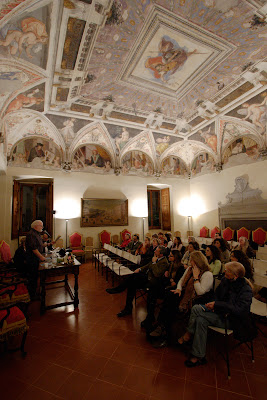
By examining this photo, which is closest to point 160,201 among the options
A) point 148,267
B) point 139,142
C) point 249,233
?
point 139,142

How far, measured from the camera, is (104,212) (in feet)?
38.5

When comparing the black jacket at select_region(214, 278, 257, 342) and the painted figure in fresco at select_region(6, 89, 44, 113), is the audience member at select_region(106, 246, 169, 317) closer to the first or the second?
the black jacket at select_region(214, 278, 257, 342)

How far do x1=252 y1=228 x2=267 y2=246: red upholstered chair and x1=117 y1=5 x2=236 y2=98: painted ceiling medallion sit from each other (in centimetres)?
751

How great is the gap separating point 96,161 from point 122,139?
82.9 inches

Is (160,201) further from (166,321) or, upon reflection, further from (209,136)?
(166,321)

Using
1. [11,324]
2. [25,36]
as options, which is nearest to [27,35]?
[25,36]

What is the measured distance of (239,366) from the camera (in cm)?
276

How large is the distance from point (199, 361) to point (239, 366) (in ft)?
1.88

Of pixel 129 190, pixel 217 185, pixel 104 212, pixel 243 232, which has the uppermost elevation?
pixel 217 185

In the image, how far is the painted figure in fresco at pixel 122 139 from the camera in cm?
1134

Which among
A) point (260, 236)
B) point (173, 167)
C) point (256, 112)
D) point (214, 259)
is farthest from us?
point (173, 167)

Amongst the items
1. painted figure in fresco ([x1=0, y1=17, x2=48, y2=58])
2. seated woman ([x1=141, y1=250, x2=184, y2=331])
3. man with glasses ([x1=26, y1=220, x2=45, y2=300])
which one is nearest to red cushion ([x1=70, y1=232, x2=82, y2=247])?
man with glasses ([x1=26, y1=220, x2=45, y2=300])

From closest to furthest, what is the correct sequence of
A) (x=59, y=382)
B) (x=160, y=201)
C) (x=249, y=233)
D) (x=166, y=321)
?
1. (x=59, y=382)
2. (x=166, y=321)
3. (x=249, y=233)
4. (x=160, y=201)

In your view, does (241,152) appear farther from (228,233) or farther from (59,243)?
(59,243)
